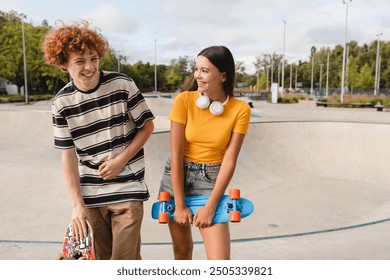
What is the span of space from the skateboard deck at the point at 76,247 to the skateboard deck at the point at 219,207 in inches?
16.1

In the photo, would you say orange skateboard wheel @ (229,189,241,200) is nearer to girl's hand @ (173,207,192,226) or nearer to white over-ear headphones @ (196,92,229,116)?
girl's hand @ (173,207,192,226)

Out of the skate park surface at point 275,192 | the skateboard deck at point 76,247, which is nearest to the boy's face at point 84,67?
the skateboard deck at point 76,247

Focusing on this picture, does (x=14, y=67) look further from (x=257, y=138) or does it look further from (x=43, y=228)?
(x=43, y=228)

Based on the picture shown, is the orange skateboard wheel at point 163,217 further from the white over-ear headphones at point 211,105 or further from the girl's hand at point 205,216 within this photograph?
the white over-ear headphones at point 211,105

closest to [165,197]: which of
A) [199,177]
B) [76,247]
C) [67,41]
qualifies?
[199,177]

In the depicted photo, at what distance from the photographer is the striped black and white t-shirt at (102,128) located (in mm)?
1992

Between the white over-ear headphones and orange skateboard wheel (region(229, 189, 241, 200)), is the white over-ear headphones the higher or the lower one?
the higher one

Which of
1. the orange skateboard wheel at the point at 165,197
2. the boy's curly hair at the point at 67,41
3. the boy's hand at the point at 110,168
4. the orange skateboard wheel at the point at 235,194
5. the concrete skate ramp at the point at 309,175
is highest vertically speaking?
the boy's curly hair at the point at 67,41

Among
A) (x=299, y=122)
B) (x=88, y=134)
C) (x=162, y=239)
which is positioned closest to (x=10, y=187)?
(x=162, y=239)

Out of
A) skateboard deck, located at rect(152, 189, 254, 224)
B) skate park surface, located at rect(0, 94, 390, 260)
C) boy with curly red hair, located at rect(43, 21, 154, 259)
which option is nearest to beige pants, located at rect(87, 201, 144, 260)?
boy with curly red hair, located at rect(43, 21, 154, 259)

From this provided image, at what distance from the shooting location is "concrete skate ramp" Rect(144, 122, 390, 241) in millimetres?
6895

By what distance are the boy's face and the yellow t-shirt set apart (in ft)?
1.52

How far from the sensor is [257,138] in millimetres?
11250

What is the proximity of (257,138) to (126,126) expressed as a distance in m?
9.46
